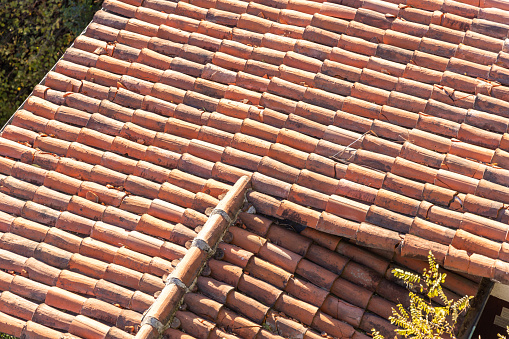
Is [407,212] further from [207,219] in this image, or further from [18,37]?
[18,37]

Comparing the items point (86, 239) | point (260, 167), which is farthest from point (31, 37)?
point (260, 167)

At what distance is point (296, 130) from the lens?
5.45 metres

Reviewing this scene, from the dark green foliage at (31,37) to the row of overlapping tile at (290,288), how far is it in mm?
8537

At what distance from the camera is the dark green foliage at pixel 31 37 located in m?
11.4

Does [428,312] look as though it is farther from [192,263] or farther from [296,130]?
[296,130]

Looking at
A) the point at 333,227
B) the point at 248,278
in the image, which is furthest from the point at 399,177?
the point at 248,278

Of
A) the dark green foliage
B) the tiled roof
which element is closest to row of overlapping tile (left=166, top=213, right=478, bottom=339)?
the tiled roof

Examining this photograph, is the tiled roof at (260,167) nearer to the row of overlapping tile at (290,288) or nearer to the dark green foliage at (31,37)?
the row of overlapping tile at (290,288)

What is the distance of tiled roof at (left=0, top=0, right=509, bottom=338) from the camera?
4.70 meters

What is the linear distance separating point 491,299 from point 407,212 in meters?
1.95

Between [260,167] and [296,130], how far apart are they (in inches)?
23.2

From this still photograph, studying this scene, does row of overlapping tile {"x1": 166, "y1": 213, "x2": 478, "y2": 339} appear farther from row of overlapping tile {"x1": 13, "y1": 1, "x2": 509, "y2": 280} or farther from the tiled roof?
row of overlapping tile {"x1": 13, "y1": 1, "x2": 509, "y2": 280}

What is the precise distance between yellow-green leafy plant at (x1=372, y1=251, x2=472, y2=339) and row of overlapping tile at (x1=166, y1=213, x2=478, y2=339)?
0.27 metres

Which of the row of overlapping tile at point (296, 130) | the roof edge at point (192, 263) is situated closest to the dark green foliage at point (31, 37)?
the row of overlapping tile at point (296, 130)
